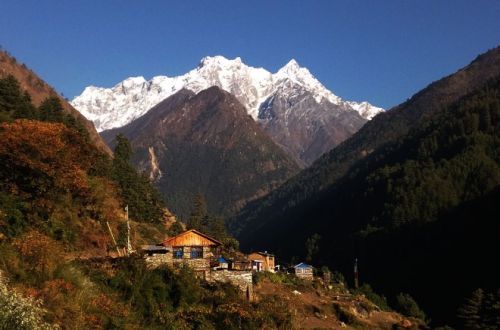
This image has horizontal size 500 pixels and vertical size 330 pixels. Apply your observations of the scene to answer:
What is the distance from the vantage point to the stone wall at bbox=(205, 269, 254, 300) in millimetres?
31905

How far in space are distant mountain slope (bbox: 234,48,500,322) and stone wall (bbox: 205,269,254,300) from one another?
57587 millimetres

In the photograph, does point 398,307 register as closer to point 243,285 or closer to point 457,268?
point 457,268

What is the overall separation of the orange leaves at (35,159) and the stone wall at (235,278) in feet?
31.3

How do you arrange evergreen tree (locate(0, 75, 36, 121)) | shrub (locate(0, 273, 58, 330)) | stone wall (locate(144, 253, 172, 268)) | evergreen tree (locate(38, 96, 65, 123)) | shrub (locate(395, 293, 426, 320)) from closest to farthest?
shrub (locate(0, 273, 58, 330))
stone wall (locate(144, 253, 172, 268))
evergreen tree (locate(0, 75, 36, 121))
evergreen tree (locate(38, 96, 65, 123))
shrub (locate(395, 293, 426, 320))

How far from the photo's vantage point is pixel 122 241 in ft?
135

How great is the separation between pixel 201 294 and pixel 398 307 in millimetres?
52163

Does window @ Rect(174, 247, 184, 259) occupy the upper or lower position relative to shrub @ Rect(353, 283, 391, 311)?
upper

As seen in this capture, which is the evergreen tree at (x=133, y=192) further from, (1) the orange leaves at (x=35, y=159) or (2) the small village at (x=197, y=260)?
(1) the orange leaves at (x=35, y=159)

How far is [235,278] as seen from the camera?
32.6 meters

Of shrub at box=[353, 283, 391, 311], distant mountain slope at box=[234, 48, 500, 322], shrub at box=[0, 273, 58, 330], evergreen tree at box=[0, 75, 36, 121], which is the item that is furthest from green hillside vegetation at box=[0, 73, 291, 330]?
distant mountain slope at box=[234, 48, 500, 322]

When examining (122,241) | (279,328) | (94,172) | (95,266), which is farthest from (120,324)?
(94,172)

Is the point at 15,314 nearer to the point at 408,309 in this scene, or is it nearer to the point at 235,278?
the point at 235,278

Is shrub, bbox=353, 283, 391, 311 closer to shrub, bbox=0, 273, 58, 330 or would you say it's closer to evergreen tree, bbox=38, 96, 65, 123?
evergreen tree, bbox=38, 96, 65, 123

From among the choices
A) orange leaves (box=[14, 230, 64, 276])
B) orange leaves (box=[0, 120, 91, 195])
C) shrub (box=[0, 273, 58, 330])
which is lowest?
shrub (box=[0, 273, 58, 330])
